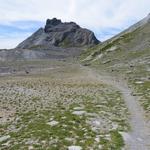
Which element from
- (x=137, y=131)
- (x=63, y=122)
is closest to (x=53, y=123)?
(x=63, y=122)

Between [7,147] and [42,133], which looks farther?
[42,133]

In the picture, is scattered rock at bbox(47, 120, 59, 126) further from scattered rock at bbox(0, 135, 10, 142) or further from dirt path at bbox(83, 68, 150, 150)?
dirt path at bbox(83, 68, 150, 150)

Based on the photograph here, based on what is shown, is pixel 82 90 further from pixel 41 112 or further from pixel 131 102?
pixel 41 112

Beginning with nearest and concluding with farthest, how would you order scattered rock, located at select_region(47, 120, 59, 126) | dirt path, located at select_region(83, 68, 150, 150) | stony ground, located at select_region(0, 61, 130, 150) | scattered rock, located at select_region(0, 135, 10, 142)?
stony ground, located at select_region(0, 61, 130, 150) → dirt path, located at select_region(83, 68, 150, 150) → scattered rock, located at select_region(0, 135, 10, 142) → scattered rock, located at select_region(47, 120, 59, 126)

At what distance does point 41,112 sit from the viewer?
30875mm

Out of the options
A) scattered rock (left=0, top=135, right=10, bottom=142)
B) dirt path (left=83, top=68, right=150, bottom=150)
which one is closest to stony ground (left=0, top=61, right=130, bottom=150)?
scattered rock (left=0, top=135, right=10, bottom=142)

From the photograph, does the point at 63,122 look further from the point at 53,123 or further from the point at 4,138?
the point at 4,138

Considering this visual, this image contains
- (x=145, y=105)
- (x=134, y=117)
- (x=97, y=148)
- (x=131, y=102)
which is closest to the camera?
(x=97, y=148)

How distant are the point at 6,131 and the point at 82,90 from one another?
78.7 feet

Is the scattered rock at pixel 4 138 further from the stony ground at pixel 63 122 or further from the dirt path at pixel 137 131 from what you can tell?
the dirt path at pixel 137 131

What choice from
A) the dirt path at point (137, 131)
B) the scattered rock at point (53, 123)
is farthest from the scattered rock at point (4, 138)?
the dirt path at point (137, 131)

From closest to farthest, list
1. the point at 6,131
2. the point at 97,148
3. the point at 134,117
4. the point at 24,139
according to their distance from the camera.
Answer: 1. the point at 97,148
2. the point at 24,139
3. the point at 6,131
4. the point at 134,117

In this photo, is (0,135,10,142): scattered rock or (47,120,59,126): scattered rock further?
(47,120,59,126): scattered rock

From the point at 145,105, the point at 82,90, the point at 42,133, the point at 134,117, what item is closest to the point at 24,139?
the point at 42,133
